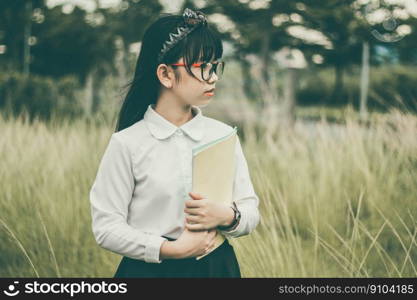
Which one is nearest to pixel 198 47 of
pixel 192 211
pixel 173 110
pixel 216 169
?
pixel 173 110

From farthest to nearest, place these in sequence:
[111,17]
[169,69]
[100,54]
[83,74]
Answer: [83,74]
[100,54]
[111,17]
[169,69]

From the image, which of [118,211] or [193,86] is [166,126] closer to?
[193,86]

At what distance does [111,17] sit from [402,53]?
8.44 m

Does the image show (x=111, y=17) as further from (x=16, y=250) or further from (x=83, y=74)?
(x=16, y=250)

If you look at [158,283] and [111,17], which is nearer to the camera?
[158,283]

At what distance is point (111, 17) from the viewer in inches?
469

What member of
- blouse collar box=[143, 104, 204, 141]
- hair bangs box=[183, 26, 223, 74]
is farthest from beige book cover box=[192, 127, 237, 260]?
hair bangs box=[183, 26, 223, 74]

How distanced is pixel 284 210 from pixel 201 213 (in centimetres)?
96

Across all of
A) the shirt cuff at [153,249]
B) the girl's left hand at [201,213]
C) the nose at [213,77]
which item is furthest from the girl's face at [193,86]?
the shirt cuff at [153,249]

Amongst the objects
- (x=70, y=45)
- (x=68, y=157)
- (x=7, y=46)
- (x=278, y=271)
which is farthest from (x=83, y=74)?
(x=278, y=271)

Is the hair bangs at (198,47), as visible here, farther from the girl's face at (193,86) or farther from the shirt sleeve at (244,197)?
the shirt sleeve at (244,197)

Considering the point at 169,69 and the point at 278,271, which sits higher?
the point at 169,69

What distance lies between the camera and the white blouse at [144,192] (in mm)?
1291

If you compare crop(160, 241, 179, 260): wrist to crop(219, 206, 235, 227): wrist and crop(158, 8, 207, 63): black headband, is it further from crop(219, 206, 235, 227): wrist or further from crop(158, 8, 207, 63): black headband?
crop(158, 8, 207, 63): black headband
